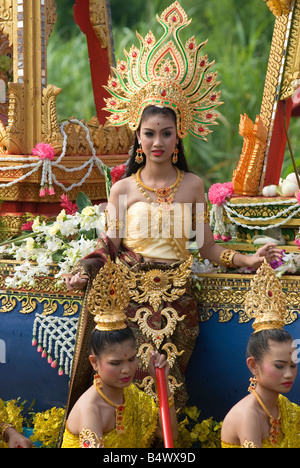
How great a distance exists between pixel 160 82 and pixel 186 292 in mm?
900

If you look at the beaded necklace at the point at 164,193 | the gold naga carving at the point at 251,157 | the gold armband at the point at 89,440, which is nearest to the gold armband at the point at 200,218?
the beaded necklace at the point at 164,193

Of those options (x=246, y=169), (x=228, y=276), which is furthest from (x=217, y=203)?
(x=228, y=276)

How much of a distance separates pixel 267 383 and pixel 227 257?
889 mm

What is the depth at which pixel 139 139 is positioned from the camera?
12.6 feet

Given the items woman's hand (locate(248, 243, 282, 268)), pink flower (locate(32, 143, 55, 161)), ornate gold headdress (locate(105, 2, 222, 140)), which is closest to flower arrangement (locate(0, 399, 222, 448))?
woman's hand (locate(248, 243, 282, 268))

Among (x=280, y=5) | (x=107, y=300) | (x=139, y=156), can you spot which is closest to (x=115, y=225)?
(x=139, y=156)

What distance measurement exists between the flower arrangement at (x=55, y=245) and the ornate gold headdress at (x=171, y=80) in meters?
0.54

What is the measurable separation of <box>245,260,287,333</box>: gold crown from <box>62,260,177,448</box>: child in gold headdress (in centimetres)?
37

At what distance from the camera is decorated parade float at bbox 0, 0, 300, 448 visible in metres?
3.81

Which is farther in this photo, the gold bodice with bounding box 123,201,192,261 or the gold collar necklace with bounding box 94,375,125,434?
the gold bodice with bounding box 123,201,192,261

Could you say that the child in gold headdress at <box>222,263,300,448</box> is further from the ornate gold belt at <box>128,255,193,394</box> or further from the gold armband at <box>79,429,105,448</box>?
the ornate gold belt at <box>128,255,193,394</box>

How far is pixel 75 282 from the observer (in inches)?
143

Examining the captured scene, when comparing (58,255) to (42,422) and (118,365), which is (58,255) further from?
(118,365)
